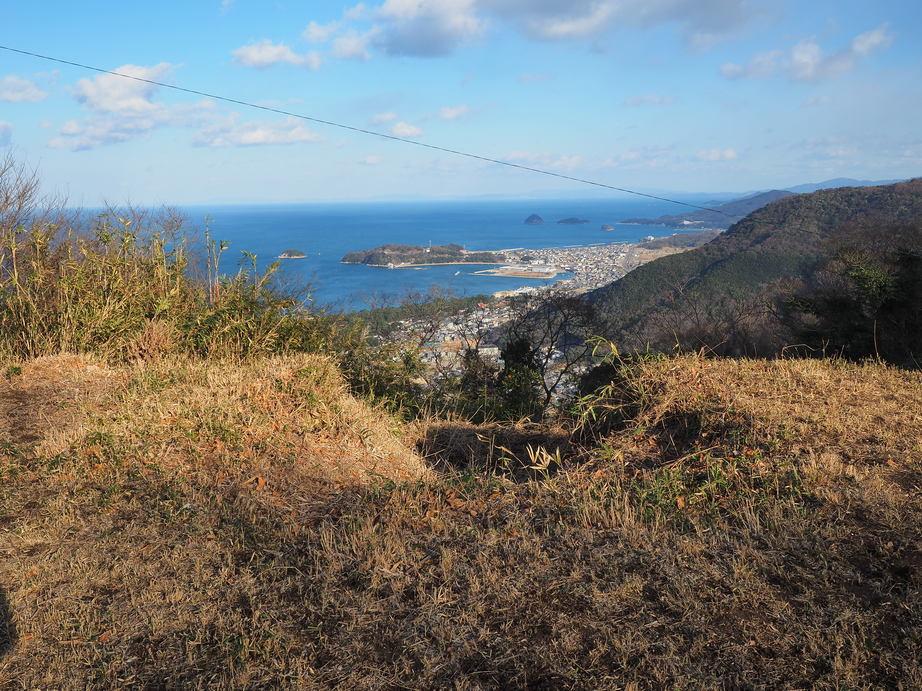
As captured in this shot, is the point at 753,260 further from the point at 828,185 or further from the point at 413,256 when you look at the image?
the point at 828,185

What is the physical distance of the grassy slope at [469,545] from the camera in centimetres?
205

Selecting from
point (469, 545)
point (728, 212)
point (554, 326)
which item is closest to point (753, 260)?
point (554, 326)

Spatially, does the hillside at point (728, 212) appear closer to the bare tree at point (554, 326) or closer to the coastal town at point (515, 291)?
the coastal town at point (515, 291)

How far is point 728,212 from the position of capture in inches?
2398

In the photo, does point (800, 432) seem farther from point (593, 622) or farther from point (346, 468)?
point (346, 468)

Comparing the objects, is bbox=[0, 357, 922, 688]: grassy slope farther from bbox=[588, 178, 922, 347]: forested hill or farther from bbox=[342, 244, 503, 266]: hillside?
bbox=[342, 244, 503, 266]: hillside

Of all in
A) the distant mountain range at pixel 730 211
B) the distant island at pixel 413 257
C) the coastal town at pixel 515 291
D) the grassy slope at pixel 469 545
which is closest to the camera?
the grassy slope at pixel 469 545

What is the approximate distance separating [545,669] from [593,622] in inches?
11.5

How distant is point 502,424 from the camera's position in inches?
224

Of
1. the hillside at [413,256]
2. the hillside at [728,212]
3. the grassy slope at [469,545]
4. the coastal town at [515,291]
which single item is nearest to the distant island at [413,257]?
the hillside at [413,256]

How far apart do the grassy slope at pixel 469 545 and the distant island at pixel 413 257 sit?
33.8 m

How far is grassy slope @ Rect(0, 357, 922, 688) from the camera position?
205 cm

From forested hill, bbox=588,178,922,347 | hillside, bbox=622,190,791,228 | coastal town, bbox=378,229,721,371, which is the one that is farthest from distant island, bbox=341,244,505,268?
hillside, bbox=622,190,791,228

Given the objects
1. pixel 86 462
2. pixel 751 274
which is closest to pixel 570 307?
pixel 86 462
